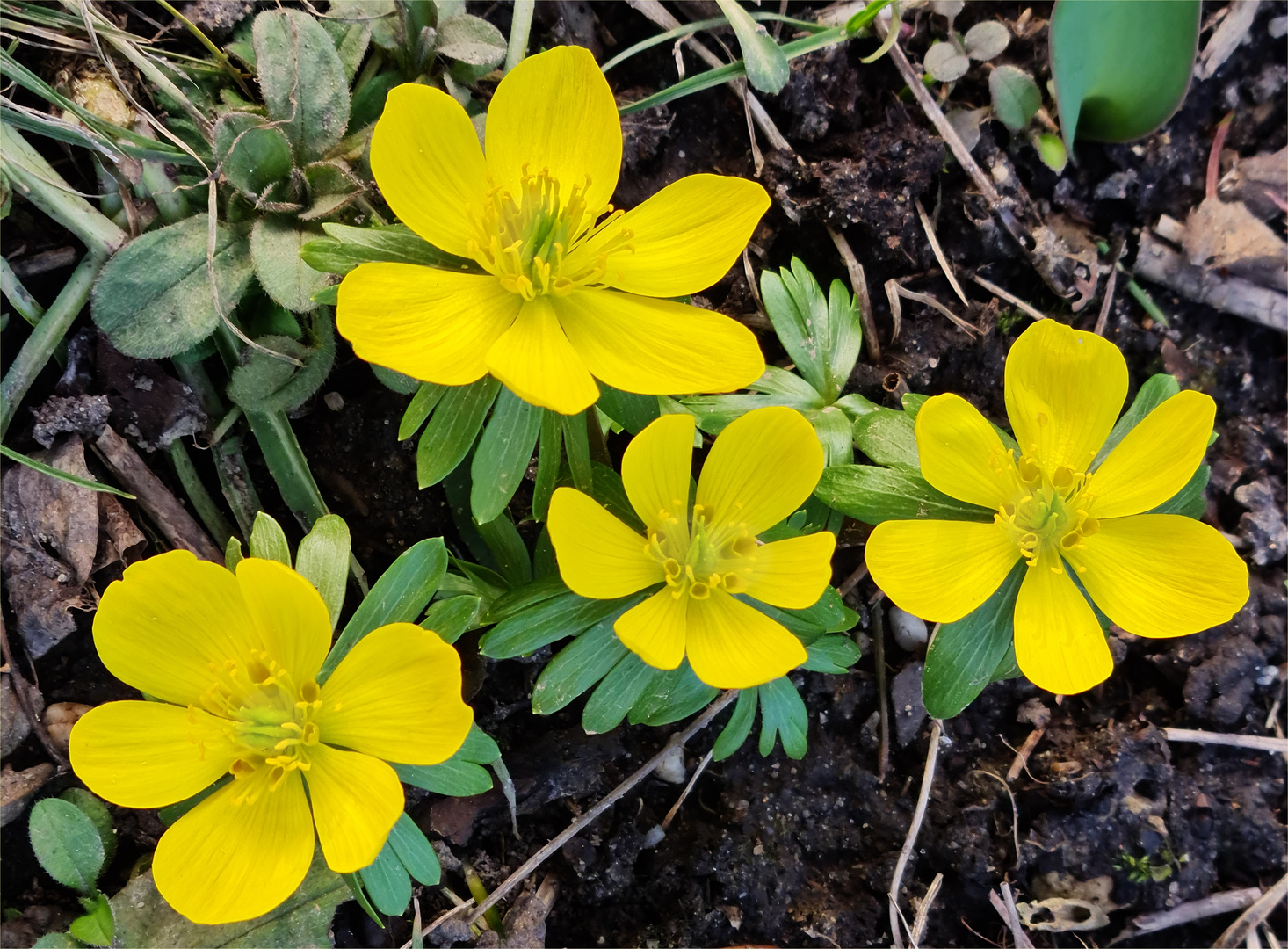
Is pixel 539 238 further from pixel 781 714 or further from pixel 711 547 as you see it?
pixel 781 714

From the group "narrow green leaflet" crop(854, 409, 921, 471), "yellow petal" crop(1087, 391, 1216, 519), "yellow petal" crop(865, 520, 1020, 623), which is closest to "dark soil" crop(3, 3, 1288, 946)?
"narrow green leaflet" crop(854, 409, 921, 471)

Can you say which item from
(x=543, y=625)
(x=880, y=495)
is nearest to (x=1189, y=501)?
(x=880, y=495)

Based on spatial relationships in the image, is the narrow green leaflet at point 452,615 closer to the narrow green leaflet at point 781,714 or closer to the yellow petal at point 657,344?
the yellow petal at point 657,344

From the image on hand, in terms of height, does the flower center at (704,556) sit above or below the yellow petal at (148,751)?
above

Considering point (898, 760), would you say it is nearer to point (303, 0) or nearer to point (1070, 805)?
point (1070, 805)

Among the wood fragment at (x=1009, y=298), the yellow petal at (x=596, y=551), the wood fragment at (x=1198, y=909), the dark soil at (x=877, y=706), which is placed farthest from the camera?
the wood fragment at (x=1009, y=298)

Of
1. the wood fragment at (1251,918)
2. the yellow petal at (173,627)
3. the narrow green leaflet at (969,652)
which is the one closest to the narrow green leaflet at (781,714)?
the narrow green leaflet at (969,652)

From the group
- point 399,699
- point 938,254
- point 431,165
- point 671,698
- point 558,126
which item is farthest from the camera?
point 938,254

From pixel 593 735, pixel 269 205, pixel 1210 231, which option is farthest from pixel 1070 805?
pixel 269 205
